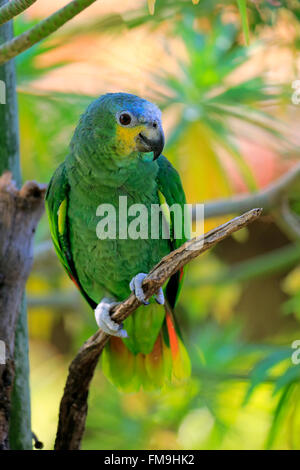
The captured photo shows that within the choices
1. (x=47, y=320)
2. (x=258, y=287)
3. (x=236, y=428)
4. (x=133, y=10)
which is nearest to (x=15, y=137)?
(x=133, y=10)

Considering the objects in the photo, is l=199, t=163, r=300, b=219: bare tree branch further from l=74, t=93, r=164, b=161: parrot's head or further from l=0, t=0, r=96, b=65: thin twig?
l=0, t=0, r=96, b=65: thin twig

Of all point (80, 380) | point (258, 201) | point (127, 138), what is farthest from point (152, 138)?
point (258, 201)

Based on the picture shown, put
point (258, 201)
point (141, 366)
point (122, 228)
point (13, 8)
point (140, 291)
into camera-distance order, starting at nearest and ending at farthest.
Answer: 1. point (13, 8)
2. point (140, 291)
3. point (122, 228)
4. point (141, 366)
5. point (258, 201)

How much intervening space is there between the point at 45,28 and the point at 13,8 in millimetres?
62

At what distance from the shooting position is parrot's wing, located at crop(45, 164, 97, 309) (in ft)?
3.18

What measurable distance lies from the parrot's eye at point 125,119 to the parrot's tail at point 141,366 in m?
0.40

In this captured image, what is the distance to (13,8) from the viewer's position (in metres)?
0.63

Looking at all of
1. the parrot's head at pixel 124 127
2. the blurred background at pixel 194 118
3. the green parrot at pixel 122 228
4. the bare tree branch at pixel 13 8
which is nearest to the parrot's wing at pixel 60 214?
the green parrot at pixel 122 228

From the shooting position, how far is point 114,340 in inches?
41.9

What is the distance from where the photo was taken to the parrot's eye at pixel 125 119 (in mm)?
851

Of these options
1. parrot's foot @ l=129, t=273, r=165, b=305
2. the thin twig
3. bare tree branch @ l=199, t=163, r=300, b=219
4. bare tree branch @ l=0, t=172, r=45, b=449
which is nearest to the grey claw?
parrot's foot @ l=129, t=273, r=165, b=305

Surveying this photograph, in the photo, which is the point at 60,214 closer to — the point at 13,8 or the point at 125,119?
the point at 125,119

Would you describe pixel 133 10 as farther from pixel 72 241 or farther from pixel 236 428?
pixel 236 428
